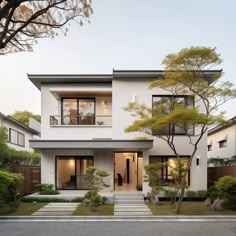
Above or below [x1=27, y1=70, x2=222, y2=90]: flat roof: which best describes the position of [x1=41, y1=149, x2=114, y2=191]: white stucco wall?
below

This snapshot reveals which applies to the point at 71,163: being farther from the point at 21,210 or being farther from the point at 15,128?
the point at 15,128

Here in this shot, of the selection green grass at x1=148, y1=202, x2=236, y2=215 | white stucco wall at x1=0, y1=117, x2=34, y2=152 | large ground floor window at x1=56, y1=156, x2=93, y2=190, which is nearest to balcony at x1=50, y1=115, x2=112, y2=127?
large ground floor window at x1=56, y1=156, x2=93, y2=190

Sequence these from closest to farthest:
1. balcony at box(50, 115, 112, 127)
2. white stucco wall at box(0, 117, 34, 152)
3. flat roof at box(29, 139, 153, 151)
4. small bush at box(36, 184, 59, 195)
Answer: flat roof at box(29, 139, 153, 151), small bush at box(36, 184, 59, 195), balcony at box(50, 115, 112, 127), white stucco wall at box(0, 117, 34, 152)

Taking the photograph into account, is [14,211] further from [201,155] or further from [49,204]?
[201,155]

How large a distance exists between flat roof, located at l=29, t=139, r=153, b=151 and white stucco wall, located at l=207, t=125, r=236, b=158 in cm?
804

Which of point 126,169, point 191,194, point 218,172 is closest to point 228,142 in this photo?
point 218,172

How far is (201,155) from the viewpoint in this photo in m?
16.6

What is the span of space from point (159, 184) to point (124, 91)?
19.0ft

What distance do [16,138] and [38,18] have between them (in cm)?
2039

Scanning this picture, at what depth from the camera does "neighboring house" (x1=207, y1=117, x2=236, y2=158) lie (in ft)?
67.1

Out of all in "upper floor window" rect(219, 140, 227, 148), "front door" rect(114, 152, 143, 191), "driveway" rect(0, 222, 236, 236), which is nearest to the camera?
"driveway" rect(0, 222, 236, 236)

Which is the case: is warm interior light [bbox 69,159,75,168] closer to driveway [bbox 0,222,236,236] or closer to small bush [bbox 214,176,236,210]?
driveway [bbox 0,222,236,236]

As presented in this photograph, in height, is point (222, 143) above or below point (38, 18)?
below

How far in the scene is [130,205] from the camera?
1420cm
